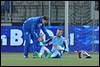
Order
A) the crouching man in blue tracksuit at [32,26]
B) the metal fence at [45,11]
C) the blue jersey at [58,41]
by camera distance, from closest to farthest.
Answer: the crouching man in blue tracksuit at [32,26] < the blue jersey at [58,41] < the metal fence at [45,11]

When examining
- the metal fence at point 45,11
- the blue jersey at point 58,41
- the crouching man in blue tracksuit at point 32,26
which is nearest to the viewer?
the crouching man in blue tracksuit at point 32,26

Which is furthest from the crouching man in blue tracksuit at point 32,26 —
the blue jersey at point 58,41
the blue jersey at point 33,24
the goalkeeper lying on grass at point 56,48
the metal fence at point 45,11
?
the metal fence at point 45,11

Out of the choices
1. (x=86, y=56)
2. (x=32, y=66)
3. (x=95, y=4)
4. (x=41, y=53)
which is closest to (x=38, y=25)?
(x=41, y=53)

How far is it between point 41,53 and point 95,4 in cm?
1218

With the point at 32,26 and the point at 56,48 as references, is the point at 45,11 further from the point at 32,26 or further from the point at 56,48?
the point at 56,48

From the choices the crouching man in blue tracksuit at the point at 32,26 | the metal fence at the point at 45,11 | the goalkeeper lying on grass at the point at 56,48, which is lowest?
the goalkeeper lying on grass at the point at 56,48

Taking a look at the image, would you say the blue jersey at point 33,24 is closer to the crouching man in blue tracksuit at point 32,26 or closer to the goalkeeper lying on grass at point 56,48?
the crouching man in blue tracksuit at point 32,26

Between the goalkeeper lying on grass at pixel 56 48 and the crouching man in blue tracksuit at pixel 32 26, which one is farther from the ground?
the crouching man in blue tracksuit at pixel 32 26

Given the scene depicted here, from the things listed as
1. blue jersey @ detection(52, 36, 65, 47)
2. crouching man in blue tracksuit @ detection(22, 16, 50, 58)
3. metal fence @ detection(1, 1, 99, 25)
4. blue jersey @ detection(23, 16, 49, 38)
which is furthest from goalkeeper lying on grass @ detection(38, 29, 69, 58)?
metal fence @ detection(1, 1, 99, 25)

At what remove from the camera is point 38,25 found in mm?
17344

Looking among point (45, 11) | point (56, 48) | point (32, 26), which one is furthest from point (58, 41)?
point (45, 11)

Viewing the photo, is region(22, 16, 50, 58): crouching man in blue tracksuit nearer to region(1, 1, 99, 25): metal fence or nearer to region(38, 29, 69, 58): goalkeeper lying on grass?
region(38, 29, 69, 58): goalkeeper lying on grass

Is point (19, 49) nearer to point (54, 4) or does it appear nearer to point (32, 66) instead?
point (54, 4)

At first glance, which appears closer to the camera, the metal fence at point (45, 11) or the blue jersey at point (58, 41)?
the blue jersey at point (58, 41)
